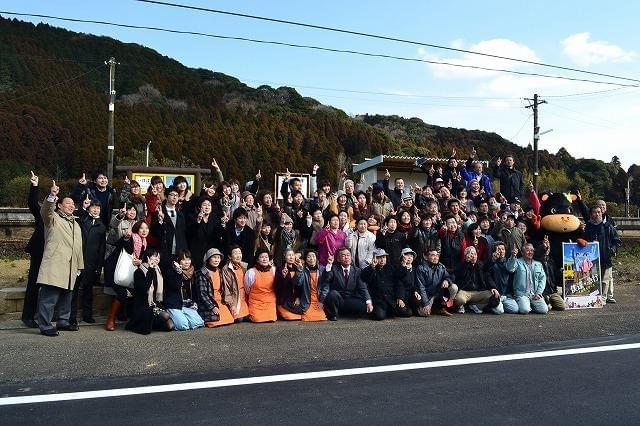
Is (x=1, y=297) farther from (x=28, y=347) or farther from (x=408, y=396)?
(x=408, y=396)

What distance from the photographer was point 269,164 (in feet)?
196

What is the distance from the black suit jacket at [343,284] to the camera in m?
8.02

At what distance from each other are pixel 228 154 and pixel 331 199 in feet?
170

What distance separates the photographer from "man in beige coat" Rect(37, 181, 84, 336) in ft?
Answer: 21.9

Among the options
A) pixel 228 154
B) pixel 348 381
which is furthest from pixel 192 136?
pixel 348 381

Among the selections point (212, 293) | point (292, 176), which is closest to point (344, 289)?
point (212, 293)

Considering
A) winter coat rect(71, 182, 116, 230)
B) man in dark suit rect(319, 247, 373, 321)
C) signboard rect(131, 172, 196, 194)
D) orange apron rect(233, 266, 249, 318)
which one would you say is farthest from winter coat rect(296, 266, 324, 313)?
signboard rect(131, 172, 196, 194)

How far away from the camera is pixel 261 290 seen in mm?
7727

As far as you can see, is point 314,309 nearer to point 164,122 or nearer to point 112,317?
point 112,317

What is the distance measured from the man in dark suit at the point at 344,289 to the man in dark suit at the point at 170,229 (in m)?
2.14

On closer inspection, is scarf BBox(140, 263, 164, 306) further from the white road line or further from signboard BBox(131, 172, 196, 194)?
signboard BBox(131, 172, 196, 194)

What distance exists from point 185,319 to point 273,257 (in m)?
1.89

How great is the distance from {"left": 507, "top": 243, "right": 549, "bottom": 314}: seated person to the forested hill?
21440mm

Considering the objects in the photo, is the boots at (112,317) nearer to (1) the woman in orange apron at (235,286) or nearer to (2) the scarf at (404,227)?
(1) the woman in orange apron at (235,286)
